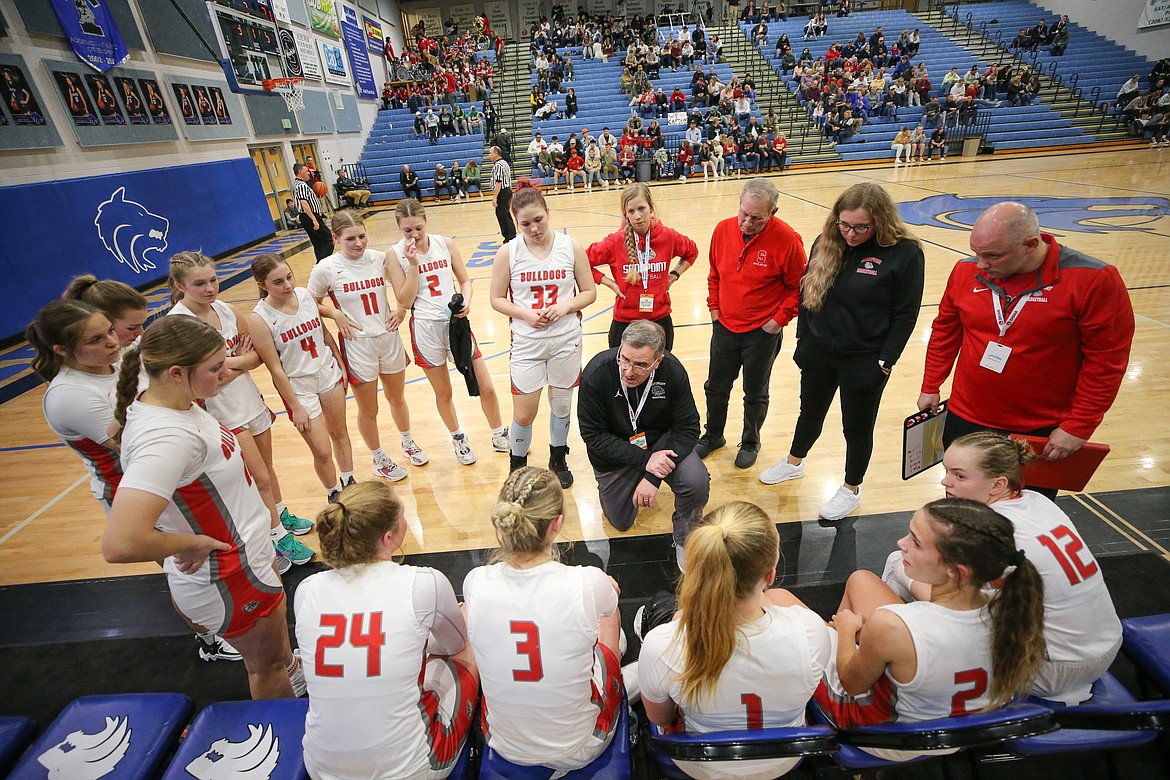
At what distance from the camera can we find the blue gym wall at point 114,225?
7.41 m

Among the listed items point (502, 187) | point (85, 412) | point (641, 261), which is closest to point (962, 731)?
point (641, 261)

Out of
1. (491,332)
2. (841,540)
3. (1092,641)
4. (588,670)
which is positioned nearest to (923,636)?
(1092,641)

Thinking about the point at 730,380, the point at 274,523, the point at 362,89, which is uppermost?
the point at 362,89

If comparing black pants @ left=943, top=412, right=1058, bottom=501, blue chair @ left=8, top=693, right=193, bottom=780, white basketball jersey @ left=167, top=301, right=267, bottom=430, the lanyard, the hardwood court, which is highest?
white basketball jersey @ left=167, top=301, right=267, bottom=430

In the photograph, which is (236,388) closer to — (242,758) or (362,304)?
(362,304)

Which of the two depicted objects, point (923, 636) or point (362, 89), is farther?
point (362, 89)

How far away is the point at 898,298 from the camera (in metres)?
2.67

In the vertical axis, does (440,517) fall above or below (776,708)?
below

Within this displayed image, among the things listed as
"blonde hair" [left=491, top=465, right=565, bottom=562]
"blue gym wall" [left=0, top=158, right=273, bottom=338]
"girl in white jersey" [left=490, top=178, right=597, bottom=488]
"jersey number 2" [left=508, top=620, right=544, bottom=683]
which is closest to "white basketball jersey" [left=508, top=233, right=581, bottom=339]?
"girl in white jersey" [left=490, top=178, right=597, bottom=488]

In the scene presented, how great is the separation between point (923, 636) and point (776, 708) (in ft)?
1.42

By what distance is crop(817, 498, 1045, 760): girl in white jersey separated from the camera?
140 cm

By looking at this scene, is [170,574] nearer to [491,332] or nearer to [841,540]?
[841,540]

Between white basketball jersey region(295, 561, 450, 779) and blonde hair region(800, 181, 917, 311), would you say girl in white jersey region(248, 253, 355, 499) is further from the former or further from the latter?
blonde hair region(800, 181, 917, 311)

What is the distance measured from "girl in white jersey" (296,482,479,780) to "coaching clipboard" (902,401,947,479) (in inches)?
82.9
